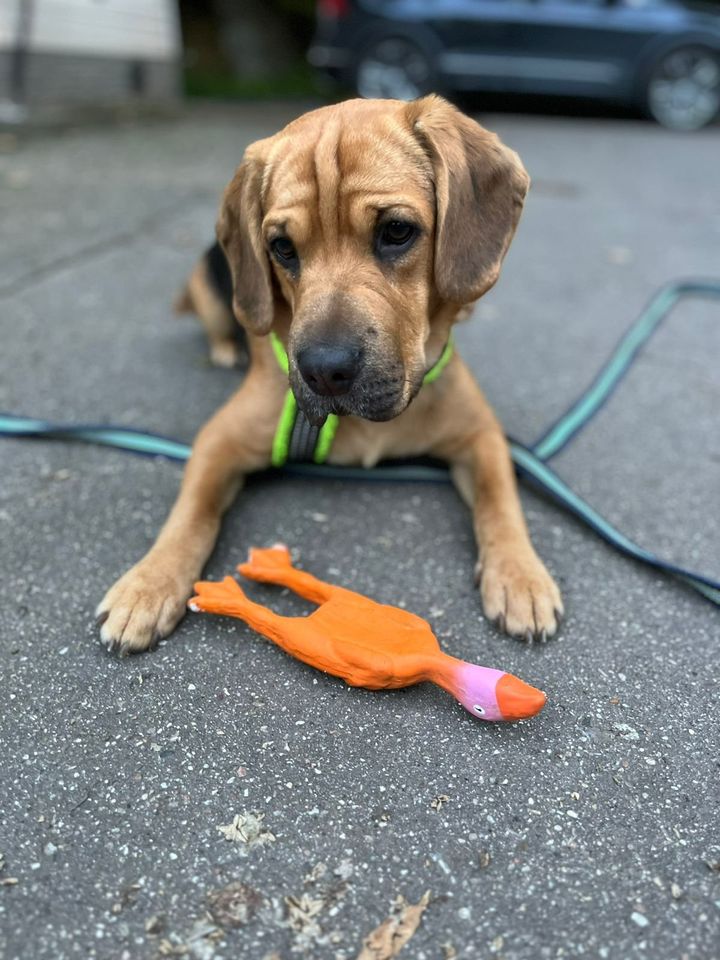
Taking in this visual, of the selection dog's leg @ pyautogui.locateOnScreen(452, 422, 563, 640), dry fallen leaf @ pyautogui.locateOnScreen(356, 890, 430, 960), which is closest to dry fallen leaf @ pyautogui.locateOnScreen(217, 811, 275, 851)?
dry fallen leaf @ pyautogui.locateOnScreen(356, 890, 430, 960)

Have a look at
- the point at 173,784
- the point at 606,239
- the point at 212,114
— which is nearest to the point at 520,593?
the point at 173,784

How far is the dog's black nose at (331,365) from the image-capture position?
8.15 ft

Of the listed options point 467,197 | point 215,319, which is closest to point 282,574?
point 467,197

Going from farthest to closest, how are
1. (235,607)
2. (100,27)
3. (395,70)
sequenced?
1. (395,70)
2. (100,27)
3. (235,607)

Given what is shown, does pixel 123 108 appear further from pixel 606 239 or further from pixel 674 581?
pixel 674 581

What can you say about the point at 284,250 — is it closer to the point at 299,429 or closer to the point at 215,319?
the point at 299,429

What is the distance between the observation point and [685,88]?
42.7ft

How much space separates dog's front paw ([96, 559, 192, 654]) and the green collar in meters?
0.74

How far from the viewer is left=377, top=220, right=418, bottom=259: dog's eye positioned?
Answer: 2715mm

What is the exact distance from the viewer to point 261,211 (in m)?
3.01

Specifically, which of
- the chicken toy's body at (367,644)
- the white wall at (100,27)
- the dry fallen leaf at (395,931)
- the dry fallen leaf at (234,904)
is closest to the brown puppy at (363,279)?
the chicken toy's body at (367,644)

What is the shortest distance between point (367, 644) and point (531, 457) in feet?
4.68

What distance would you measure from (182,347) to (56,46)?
8216 mm

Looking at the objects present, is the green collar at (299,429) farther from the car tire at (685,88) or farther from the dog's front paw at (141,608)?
the car tire at (685,88)
